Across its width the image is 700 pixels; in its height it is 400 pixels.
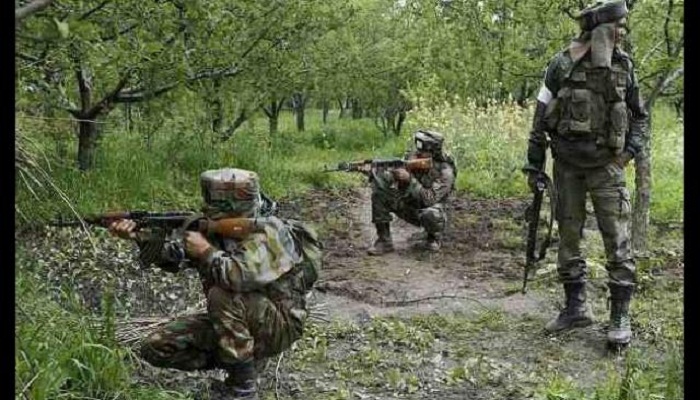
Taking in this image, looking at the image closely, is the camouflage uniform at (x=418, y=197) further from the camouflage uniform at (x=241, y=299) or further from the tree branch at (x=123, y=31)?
the camouflage uniform at (x=241, y=299)

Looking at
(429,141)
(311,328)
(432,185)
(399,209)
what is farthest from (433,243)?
(311,328)

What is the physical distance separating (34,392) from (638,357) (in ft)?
11.6

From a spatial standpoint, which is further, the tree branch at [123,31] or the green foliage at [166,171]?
the green foliage at [166,171]

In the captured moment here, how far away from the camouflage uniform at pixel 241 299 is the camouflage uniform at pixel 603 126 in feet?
6.82

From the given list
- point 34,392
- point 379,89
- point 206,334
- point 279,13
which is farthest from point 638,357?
point 379,89

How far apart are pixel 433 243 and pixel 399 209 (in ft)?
1.58

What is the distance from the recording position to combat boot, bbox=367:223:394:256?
815cm

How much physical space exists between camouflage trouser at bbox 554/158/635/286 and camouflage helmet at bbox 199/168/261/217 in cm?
243

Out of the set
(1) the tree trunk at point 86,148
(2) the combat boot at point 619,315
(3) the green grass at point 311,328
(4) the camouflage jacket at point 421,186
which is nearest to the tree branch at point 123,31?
(3) the green grass at point 311,328

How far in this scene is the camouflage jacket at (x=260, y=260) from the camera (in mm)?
4078

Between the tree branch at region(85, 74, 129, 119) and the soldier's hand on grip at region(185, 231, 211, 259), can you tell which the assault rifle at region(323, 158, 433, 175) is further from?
the soldier's hand on grip at region(185, 231, 211, 259)

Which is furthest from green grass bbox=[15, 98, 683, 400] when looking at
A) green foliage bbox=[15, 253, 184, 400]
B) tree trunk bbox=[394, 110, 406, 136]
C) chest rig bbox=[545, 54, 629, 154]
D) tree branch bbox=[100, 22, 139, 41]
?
tree trunk bbox=[394, 110, 406, 136]

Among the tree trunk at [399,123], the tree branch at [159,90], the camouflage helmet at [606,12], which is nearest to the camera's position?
the camouflage helmet at [606,12]
